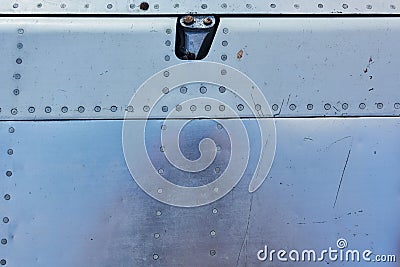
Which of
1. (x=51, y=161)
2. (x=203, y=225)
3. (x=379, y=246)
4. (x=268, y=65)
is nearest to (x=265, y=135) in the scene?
(x=268, y=65)

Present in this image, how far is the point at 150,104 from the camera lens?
2.31m

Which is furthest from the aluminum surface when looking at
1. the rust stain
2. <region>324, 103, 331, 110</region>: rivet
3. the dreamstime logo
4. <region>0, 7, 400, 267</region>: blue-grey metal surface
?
<region>324, 103, 331, 110</region>: rivet

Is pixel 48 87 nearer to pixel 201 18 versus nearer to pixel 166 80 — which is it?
pixel 166 80

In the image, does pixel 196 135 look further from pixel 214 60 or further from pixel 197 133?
pixel 214 60

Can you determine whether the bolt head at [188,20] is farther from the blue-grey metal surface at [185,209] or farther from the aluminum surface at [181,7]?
the blue-grey metal surface at [185,209]

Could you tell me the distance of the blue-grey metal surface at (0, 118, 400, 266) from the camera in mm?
2248

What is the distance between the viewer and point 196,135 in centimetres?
229

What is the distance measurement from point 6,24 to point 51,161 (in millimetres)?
629
